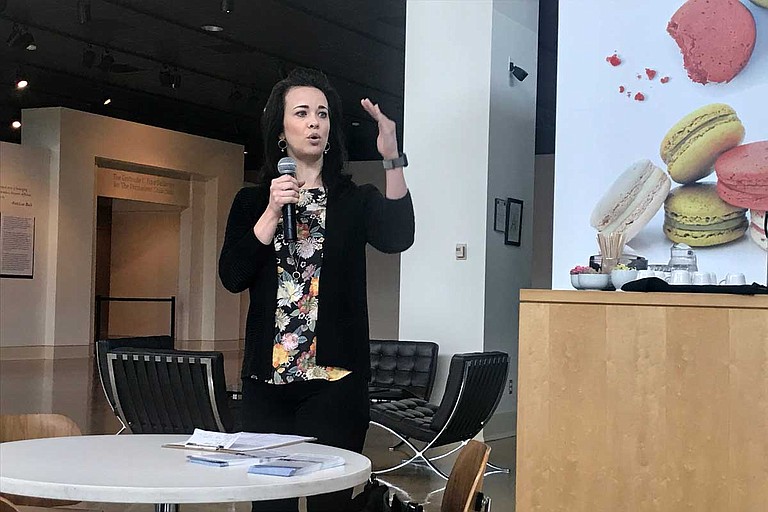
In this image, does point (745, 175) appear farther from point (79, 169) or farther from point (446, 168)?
point (79, 169)

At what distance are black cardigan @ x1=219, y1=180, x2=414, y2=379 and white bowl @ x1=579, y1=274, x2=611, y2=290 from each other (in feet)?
4.97

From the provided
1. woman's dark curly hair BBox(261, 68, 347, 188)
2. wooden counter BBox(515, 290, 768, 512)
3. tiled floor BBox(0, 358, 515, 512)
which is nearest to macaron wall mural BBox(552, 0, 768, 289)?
tiled floor BBox(0, 358, 515, 512)

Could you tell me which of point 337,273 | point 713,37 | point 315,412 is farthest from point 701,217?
point 315,412

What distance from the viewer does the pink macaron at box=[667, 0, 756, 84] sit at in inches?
218

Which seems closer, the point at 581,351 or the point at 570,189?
the point at 581,351

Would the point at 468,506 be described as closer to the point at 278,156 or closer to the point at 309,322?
the point at 309,322

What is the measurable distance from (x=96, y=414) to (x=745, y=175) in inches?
236

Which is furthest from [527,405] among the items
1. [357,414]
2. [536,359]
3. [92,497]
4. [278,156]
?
[92,497]

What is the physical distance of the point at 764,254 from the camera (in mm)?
5422

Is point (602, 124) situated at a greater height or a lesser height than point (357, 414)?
greater

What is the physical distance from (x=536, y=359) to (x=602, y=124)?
3213 millimetres

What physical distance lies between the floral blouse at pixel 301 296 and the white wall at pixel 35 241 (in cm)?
1321

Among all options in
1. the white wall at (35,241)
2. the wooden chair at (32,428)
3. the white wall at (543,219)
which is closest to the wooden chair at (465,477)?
the wooden chair at (32,428)

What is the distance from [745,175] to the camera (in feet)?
18.1
